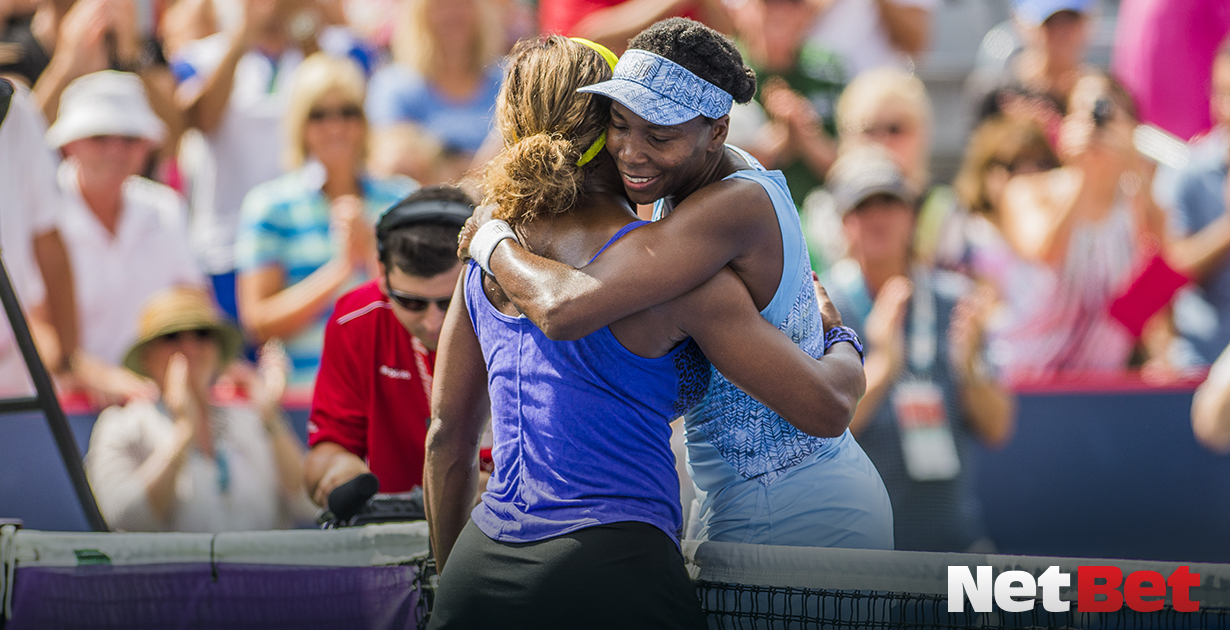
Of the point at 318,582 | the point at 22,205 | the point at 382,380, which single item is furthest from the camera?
the point at 22,205

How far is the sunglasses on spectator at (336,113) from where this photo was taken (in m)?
5.13

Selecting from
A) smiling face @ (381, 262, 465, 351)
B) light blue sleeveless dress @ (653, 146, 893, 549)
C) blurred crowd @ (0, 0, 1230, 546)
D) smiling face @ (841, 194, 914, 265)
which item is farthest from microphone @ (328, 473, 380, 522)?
smiling face @ (841, 194, 914, 265)

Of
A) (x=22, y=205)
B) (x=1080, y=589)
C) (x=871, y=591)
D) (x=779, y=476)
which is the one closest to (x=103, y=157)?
(x=22, y=205)

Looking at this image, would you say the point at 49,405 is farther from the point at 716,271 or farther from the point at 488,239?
the point at 716,271

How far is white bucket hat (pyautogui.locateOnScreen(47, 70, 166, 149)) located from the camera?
511 cm

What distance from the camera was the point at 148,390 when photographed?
4.62 metres

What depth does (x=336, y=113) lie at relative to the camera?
5.13 m

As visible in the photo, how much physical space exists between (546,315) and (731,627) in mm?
758

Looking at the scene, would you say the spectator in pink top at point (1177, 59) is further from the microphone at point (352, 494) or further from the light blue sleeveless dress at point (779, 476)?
the microphone at point (352, 494)

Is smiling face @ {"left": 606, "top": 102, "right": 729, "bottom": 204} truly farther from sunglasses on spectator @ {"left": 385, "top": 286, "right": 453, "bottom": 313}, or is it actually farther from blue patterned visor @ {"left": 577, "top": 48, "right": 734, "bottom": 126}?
sunglasses on spectator @ {"left": 385, "top": 286, "right": 453, "bottom": 313}

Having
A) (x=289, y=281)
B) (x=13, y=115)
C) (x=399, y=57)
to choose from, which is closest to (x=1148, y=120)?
(x=399, y=57)

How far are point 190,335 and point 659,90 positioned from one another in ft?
10.5

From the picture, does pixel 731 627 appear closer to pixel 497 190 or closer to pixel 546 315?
pixel 546 315

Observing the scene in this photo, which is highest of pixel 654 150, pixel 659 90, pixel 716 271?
pixel 659 90
